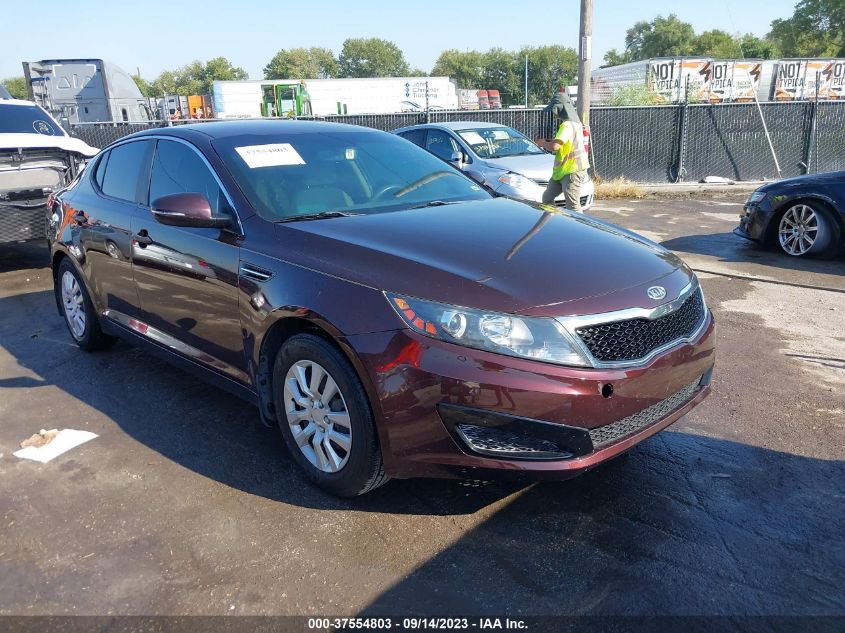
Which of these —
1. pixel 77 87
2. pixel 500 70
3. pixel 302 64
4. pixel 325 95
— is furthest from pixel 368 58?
pixel 77 87

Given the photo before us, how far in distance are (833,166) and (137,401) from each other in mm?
16753

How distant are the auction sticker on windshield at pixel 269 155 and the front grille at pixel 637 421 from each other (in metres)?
2.24

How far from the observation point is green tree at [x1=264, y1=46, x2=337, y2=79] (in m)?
114

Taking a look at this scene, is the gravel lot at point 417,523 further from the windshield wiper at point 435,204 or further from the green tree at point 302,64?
the green tree at point 302,64

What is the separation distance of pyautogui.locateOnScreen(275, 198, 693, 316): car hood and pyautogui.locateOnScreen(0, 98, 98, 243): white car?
5704 millimetres

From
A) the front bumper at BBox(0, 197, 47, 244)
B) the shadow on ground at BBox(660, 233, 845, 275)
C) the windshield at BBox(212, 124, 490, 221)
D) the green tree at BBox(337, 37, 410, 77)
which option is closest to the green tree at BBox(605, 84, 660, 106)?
the shadow on ground at BBox(660, 233, 845, 275)

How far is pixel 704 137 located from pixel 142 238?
47.8 feet

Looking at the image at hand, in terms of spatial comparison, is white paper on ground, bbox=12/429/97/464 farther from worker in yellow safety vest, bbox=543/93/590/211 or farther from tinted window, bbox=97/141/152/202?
worker in yellow safety vest, bbox=543/93/590/211

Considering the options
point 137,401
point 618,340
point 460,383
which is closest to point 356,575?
point 460,383

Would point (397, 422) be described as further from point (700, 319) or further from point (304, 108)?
point (304, 108)

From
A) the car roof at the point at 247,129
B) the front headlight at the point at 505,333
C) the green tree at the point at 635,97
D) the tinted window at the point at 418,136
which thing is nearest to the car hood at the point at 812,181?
the car roof at the point at 247,129

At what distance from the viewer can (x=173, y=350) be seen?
13.3ft

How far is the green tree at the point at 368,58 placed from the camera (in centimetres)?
12269

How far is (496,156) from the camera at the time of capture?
37.4 ft
